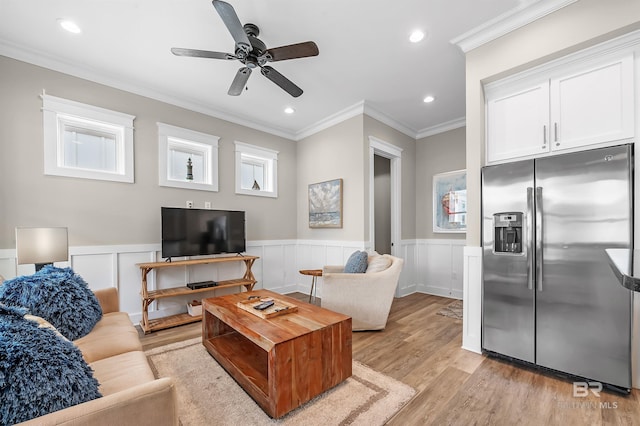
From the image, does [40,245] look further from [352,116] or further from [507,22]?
[507,22]

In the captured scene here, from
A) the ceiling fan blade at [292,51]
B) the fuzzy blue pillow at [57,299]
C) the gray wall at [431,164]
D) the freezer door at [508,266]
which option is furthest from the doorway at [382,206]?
the fuzzy blue pillow at [57,299]

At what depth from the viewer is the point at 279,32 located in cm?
249

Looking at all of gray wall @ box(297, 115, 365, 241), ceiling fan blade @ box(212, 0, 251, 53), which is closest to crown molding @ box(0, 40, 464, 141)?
gray wall @ box(297, 115, 365, 241)

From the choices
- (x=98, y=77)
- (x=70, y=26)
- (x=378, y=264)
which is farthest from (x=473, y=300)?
(x=98, y=77)

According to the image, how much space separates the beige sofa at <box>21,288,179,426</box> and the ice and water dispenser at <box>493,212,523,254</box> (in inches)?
101

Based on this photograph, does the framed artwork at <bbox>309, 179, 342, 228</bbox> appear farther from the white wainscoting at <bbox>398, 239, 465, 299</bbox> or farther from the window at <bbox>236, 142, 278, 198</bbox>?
the white wainscoting at <bbox>398, 239, 465, 299</bbox>

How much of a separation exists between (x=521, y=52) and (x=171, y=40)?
3156 millimetres

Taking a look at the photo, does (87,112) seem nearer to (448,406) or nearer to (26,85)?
(26,85)

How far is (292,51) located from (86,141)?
2716 mm

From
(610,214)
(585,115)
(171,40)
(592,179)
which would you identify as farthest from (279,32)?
(610,214)

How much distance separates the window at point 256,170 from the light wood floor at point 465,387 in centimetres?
236

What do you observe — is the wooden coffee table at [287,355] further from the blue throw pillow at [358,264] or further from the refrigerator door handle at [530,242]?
the refrigerator door handle at [530,242]

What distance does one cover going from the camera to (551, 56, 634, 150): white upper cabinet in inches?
76.7

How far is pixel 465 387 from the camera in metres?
1.98
